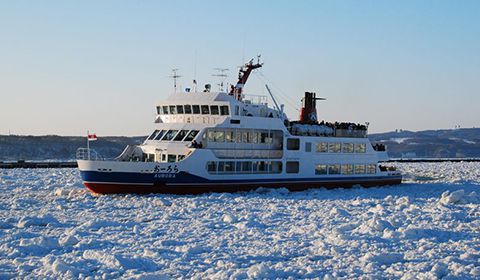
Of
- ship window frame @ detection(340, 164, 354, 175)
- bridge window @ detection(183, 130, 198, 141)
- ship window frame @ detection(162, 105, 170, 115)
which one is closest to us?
bridge window @ detection(183, 130, 198, 141)

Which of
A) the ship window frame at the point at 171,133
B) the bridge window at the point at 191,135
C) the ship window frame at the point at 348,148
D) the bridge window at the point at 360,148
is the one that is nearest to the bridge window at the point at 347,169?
the ship window frame at the point at 348,148

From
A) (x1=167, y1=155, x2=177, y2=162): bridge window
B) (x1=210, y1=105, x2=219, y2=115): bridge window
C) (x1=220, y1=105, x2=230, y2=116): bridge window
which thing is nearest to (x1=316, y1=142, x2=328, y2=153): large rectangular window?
(x1=220, y1=105, x2=230, y2=116): bridge window

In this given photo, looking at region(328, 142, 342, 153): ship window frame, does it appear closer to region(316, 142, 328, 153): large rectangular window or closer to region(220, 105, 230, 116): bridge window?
region(316, 142, 328, 153): large rectangular window

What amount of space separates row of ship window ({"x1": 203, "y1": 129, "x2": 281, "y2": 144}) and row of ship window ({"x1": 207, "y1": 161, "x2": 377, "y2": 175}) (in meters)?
1.47

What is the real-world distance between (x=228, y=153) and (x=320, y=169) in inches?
298

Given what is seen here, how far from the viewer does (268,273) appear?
11.6 meters

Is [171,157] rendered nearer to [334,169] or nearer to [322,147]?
[322,147]

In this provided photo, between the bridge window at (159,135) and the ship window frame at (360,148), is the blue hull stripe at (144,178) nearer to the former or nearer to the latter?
the bridge window at (159,135)

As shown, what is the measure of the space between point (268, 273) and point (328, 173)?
24.6 m

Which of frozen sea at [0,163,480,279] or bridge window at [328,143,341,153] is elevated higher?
bridge window at [328,143,341,153]

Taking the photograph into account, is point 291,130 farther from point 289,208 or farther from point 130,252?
point 130,252

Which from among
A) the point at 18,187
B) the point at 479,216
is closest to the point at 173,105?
the point at 18,187

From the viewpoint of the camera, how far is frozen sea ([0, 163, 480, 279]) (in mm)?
11867

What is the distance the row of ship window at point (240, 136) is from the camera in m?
30.9
